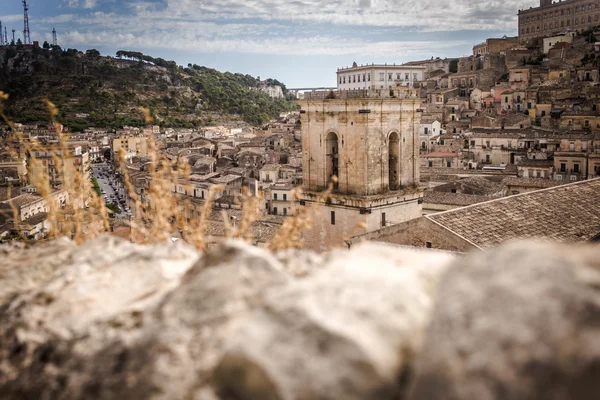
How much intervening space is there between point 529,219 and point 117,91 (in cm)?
11241

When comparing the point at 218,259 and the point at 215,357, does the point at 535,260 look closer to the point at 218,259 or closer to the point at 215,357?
the point at 215,357

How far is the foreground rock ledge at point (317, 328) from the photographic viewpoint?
1814 mm

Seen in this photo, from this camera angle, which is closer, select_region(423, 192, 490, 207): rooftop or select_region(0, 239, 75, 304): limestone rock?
select_region(0, 239, 75, 304): limestone rock

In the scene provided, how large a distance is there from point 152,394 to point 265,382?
444 mm

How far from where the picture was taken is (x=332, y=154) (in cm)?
1862

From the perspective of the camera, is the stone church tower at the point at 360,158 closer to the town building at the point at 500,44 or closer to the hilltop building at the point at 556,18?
the hilltop building at the point at 556,18

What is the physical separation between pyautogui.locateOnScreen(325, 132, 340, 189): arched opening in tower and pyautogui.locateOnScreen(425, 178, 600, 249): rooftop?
4299 millimetres

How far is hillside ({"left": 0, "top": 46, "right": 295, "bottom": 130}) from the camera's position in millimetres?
106188

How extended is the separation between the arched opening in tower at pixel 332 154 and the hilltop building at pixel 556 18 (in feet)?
281

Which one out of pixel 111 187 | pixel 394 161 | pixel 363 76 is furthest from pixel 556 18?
pixel 394 161

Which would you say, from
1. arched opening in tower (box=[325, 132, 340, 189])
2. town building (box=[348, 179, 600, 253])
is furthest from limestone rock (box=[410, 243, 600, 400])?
arched opening in tower (box=[325, 132, 340, 189])

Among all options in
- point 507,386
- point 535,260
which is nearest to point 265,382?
point 507,386

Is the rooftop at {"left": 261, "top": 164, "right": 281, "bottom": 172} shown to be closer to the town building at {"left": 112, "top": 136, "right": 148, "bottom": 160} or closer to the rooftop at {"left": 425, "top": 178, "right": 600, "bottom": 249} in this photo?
the rooftop at {"left": 425, "top": 178, "right": 600, "bottom": 249}

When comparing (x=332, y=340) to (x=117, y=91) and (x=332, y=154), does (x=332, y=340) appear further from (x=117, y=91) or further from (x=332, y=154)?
(x=117, y=91)
